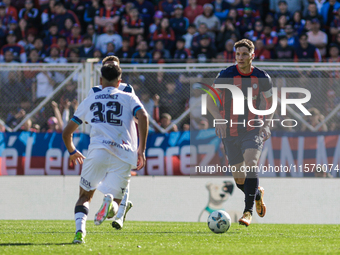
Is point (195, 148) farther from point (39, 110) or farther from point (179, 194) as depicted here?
point (39, 110)

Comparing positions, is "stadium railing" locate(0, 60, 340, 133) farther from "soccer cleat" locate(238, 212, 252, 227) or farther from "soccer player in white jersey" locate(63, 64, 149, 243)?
"soccer player in white jersey" locate(63, 64, 149, 243)

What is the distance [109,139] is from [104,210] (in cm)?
68

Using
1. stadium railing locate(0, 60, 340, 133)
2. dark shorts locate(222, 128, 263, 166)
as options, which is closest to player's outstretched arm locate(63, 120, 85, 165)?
dark shorts locate(222, 128, 263, 166)

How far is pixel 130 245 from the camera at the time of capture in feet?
18.2

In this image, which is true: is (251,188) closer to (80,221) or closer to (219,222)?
(219,222)

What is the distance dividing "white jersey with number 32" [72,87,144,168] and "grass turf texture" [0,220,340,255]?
2.97ft

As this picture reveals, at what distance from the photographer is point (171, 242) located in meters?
5.92

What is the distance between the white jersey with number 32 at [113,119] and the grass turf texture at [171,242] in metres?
0.91

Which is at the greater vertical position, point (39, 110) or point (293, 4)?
point (293, 4)

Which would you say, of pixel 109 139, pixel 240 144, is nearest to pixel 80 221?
pixel 109 139

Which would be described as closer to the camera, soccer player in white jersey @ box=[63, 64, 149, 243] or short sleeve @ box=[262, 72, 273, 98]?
soccer player in white jersey @ box=[63, 64, 149, 243]

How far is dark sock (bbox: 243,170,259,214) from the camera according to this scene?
23.8 ft

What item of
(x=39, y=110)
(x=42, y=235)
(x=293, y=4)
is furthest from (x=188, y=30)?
(x=42, y=235)

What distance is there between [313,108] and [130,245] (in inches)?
241
